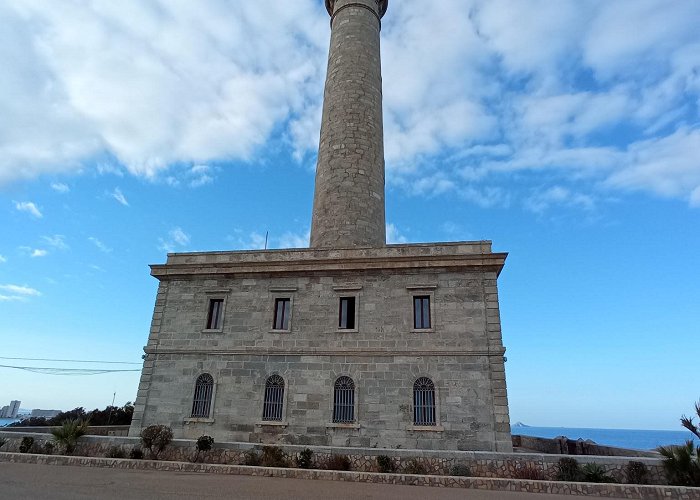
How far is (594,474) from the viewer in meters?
10.0

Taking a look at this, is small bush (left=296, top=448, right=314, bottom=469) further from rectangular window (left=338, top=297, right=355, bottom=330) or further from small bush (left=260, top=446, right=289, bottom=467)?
rectangular window (left=338, top=297, right=355, bottom=330)

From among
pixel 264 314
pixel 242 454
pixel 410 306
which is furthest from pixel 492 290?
pixel 242 454

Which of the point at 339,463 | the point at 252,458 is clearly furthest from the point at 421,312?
the point at 252,458

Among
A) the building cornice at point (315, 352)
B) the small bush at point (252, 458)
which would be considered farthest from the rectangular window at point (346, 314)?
the small bush at point (252, 458)

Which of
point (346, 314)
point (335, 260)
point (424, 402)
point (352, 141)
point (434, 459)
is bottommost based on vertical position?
point (434, 459)

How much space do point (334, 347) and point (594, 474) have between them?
7889 mm

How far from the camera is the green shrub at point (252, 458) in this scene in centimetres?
1186

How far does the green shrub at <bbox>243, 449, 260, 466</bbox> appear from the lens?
1186cm

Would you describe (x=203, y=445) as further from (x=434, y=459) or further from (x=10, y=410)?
(x=10, y=410)

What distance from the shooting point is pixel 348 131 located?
19.4 metres

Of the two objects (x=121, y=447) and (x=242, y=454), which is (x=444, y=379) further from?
(x=121, y=447)

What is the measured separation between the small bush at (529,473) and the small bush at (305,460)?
499 centimetres

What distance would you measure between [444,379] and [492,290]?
325cm

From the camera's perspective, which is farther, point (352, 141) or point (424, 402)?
point (352, 141)
